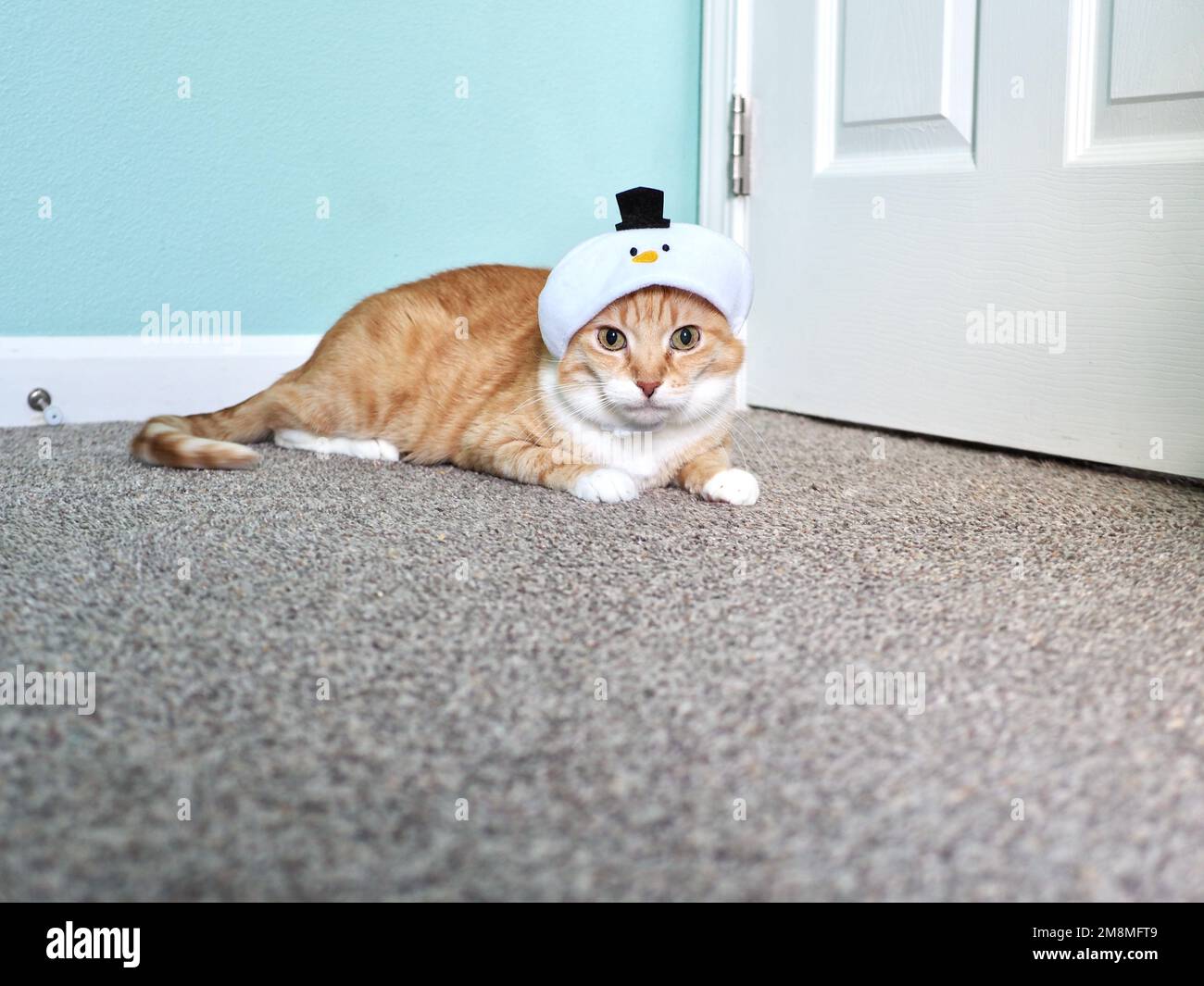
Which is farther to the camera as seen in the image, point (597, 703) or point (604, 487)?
point (604, 487)

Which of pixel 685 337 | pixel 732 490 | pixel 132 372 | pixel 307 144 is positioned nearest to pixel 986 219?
pixel 685 337

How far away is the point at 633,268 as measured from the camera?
1517 millimetres

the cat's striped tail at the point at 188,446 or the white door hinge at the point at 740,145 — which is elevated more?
the white door hinge at the point at 740,145

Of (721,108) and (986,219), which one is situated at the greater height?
(721,108)

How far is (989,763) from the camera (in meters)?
0.75

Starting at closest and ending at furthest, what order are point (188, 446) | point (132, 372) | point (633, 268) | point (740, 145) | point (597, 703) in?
point (597, 703) < point (633, 268) < point (188, 446) < point (132, 372) < point (740, 145)

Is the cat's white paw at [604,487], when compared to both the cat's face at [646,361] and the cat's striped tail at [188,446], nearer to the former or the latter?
the cat's face at [646,361]

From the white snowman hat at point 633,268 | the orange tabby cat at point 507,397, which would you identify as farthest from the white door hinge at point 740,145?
the white snowman hat at point 633,268

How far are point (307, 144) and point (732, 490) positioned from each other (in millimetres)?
1172

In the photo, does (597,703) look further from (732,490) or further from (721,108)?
(721,108)

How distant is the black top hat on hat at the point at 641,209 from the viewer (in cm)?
156

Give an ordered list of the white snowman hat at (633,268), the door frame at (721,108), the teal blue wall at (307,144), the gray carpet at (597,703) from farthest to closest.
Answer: the door frame at (721,108) → the teal blue wall at (307,144) → the white snowman hat at (633,268) → the gray carpet at (597,703)

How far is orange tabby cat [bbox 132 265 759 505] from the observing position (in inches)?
61.9

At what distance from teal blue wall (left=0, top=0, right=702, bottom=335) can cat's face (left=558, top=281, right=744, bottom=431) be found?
2.63ft
